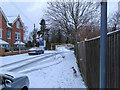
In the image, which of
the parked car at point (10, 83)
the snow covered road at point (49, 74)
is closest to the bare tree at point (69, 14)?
the snow covered road at point (49, 74)

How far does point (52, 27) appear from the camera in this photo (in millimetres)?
20828

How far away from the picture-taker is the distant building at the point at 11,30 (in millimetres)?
26372

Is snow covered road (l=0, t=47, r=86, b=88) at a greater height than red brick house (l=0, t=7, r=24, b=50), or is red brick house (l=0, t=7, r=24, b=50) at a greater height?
red brick house (l=0, t=7, r=24, b=50)

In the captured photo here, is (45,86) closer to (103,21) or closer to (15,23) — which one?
(103,21)

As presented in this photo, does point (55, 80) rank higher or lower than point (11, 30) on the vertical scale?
lower

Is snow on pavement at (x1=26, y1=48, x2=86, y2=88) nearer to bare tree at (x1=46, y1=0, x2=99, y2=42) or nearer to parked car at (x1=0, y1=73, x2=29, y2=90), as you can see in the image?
parked car at (x1=0, y1=73, x2=29, y2=90)

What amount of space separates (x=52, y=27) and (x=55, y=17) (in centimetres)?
178

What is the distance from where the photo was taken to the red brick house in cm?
2640

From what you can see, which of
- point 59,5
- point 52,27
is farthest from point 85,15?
point 52,27

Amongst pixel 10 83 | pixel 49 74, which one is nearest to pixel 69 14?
pixel 49 74

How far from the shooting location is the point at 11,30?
1184 inches

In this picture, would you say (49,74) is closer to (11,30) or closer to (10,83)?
(10,83)

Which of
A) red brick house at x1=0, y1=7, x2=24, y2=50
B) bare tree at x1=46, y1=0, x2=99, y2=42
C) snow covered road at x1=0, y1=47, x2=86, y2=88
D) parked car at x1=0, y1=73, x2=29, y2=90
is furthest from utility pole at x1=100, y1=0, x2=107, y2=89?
red brick house at x1=0, y1=7, x2=24, y2=50

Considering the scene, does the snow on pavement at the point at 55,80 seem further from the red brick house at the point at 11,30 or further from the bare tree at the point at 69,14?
the red brick house at the point at 11,30
